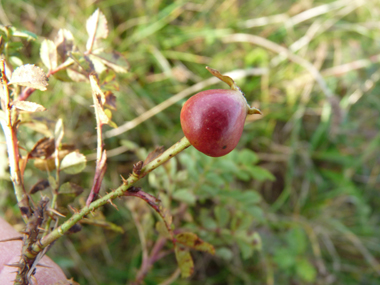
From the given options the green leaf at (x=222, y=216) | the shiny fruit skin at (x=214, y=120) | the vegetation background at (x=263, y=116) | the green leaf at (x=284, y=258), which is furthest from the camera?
the vegetation background at (x=263, y=116)

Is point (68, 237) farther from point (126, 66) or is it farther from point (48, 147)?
point (126, 66)

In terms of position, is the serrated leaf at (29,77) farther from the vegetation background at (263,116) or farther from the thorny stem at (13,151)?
the vegetation background at (263,116)

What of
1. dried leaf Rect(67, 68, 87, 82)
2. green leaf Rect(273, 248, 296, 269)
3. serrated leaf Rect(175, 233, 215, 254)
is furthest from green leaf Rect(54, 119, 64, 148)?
green leaf Rect(273, 248, 296, 269)

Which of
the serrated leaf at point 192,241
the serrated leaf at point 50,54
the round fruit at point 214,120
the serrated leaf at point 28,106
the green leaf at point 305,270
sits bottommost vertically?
the green leaf at point 305,270

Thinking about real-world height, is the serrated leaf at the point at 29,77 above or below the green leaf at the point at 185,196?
above

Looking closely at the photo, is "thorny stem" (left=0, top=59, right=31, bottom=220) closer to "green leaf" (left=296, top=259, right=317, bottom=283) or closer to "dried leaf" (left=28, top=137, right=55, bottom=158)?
"dried leaf" (left=28, top=137, right=55, bottom=158)

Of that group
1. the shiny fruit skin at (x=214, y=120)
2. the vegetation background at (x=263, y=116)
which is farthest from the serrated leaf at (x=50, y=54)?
the vegetation background at (x=263, y=116)
